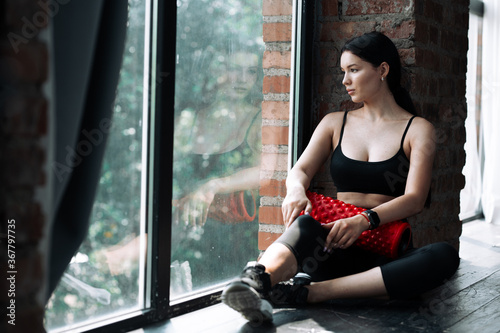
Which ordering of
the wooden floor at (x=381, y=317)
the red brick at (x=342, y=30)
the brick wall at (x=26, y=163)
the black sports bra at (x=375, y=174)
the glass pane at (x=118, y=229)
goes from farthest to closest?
the red brick at (x=342, y=30), the black sports bra at (x=375, y=174), the wooden floor at (x=381, y=317), the glass pane at (x=118, y=229), the brick wall at (x=26, y=163)

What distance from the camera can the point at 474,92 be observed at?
17.7 feet

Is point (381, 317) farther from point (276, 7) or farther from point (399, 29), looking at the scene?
point (276, 7)

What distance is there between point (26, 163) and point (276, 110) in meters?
1.93

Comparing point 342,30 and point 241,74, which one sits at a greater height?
point 342,30

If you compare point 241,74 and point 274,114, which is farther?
point 274,114

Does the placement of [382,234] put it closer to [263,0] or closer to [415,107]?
[415,107]

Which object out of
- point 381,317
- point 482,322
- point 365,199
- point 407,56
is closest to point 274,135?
point 365,199

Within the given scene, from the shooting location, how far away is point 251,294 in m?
2.11

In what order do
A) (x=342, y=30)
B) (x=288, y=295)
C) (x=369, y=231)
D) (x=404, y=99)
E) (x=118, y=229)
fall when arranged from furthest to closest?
(x=342, y=30) < (x=404, y=99) < (x=369, y=231) < (x=288, y=295) < (x=118, y=229)

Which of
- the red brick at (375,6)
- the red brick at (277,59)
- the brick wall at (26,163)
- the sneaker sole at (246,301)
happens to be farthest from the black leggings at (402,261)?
the brick wall at (26,163)

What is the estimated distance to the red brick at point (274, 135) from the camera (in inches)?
115

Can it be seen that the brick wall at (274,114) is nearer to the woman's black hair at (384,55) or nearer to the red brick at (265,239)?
the red brick at (265,239)

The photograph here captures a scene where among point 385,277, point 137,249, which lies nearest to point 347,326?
point 385,277

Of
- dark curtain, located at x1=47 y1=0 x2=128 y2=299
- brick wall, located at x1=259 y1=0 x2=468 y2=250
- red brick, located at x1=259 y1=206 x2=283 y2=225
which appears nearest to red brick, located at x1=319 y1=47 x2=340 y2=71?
brick wall, located at x1=259 y1=0 x2=468 y2=250
